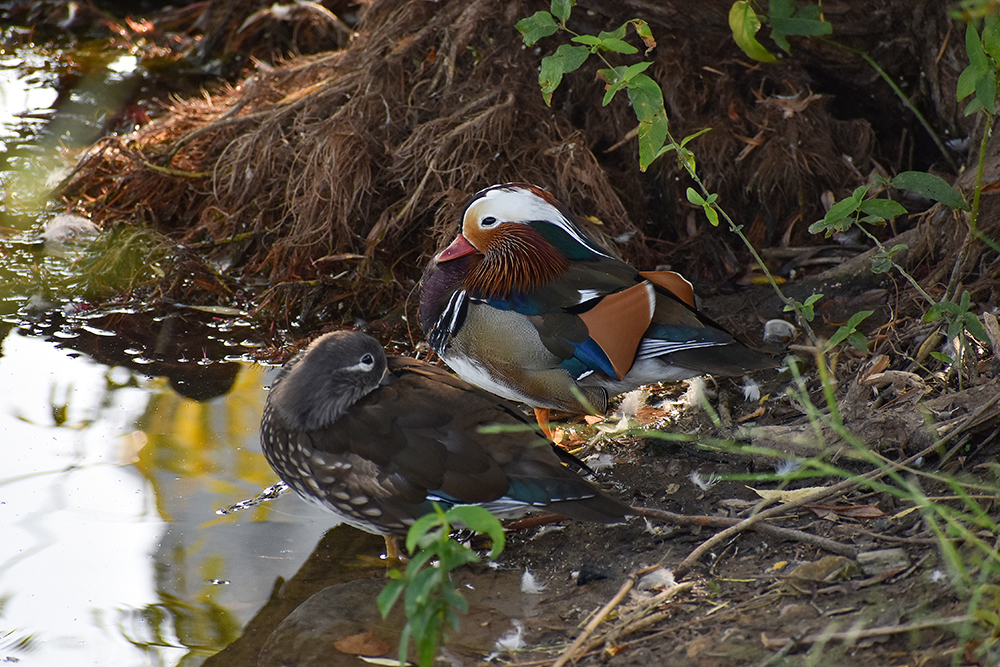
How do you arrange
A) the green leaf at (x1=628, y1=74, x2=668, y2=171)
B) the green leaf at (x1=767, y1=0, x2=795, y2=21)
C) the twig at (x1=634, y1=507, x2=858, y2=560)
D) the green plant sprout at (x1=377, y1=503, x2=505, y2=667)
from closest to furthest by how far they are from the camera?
the green plant sprout at (x1=377, y1=503, x2=505, y2=667), the twig at (x1=634, y1=507, x2=858, y2=560), the green leaf at (x1=628, y1=74, x2=668, y2=171), the green leaf at (x1=767, y1=0, x2=795, y2=21)

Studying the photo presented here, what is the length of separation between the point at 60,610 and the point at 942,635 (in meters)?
2.15

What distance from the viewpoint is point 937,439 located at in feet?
8.16

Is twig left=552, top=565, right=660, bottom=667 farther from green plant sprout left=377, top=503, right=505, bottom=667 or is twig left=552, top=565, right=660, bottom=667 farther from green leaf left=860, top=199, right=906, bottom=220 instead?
green leaf left=860, top=199, right=906, bottom=220

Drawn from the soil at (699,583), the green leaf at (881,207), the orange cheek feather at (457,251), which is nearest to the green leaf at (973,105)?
the green leaf at (881,207)

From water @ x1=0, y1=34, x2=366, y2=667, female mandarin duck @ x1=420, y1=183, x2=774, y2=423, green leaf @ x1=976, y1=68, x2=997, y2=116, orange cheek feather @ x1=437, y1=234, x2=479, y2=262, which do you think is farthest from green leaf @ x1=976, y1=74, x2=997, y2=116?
water @ x1=0, y1=34, x2=366, y2=667

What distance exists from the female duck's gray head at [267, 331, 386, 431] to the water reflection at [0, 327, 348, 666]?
1.48ft

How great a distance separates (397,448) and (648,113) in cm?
116

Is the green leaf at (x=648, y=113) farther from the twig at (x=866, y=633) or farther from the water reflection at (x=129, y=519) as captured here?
the water reflection at (x=129, y=519)

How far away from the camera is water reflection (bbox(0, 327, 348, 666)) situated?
8.09ft

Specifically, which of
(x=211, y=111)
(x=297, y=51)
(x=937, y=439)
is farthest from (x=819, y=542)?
(x=297, y=51)

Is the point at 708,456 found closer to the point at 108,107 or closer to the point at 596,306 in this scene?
the point at 596,306

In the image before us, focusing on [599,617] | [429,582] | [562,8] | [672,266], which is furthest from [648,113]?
[672,266]

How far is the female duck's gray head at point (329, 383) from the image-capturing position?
2.65 m

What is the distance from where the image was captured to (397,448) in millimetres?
2580
